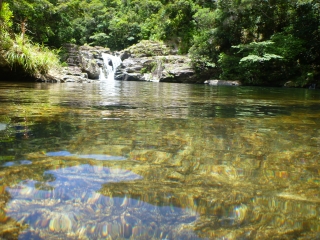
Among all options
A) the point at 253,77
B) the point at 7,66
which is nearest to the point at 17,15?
the point at 7,66

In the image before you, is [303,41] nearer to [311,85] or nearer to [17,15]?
[311,85]

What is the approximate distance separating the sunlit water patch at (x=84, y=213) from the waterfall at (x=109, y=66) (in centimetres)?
2106

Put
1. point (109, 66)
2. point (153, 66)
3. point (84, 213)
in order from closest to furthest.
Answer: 1. point (84, 213)
2. point (153, 66)
3. point (109, 66)

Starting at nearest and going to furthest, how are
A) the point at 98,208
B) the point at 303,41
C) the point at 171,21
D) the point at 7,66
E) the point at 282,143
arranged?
the point at 98,208 → the point at 282,143 → the point at 7,66 → the point at 303,41 → the point at 171,21

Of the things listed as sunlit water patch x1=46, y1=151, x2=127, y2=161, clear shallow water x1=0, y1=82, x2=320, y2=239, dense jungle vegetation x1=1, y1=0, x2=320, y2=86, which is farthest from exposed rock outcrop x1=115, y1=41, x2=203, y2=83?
sunlit water patch x1=46, y1=151, x2=127, y2=161

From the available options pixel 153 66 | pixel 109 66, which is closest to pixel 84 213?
pixel 153 66

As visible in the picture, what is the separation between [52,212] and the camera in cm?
92

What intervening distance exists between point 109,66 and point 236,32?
435 inches

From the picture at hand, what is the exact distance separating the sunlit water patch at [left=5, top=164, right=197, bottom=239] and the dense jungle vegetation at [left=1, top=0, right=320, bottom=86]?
11320 millimetres

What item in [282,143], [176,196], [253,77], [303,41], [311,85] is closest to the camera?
[176,196]

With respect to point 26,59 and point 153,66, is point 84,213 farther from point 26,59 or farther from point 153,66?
point 153,66

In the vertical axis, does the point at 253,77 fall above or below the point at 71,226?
above

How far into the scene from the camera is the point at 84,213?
92cm

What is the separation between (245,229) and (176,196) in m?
0.31
